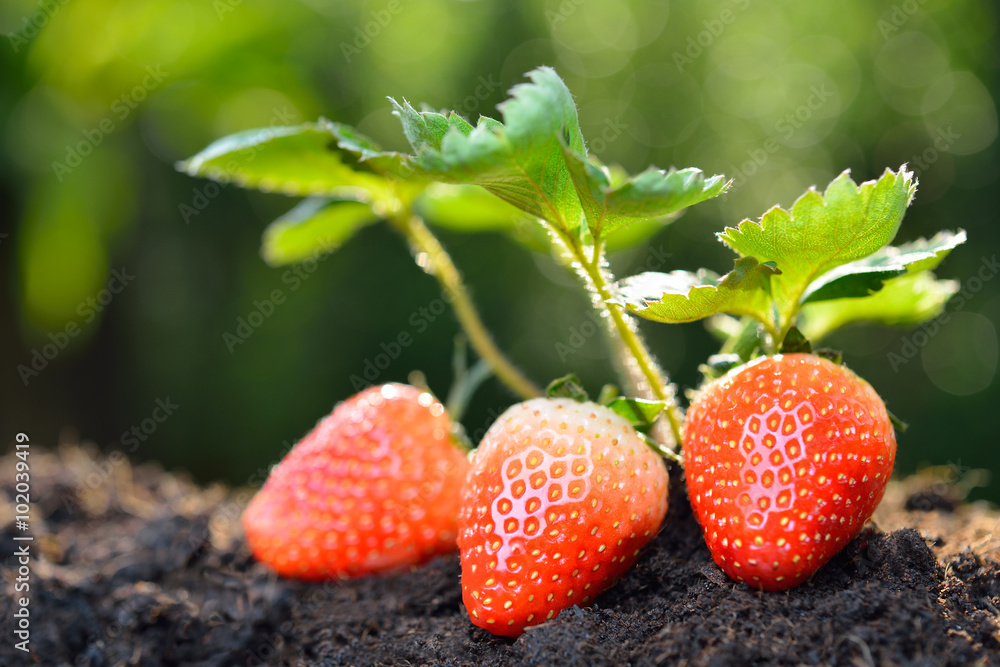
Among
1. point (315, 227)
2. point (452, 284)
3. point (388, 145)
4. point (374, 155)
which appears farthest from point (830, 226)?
point (388, 145)

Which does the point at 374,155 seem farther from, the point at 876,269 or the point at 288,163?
the point at 876,269

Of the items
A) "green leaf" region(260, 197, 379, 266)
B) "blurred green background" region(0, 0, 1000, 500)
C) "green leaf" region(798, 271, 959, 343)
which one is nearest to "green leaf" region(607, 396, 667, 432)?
"green leaf" region(798, 271, 959, 343)

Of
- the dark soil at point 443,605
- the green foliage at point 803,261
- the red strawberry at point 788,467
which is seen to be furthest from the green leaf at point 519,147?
the dark soil at point 443,605

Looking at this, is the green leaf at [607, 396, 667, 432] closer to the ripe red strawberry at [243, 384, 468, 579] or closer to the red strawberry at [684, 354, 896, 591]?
the red strawberry at [684, 354, 896, 591]

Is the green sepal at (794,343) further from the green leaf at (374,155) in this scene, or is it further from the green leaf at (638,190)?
the green leaf at (374,155)

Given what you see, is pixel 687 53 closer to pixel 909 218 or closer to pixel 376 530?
pixel 909 218

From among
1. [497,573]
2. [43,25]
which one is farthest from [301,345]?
[497,573]
